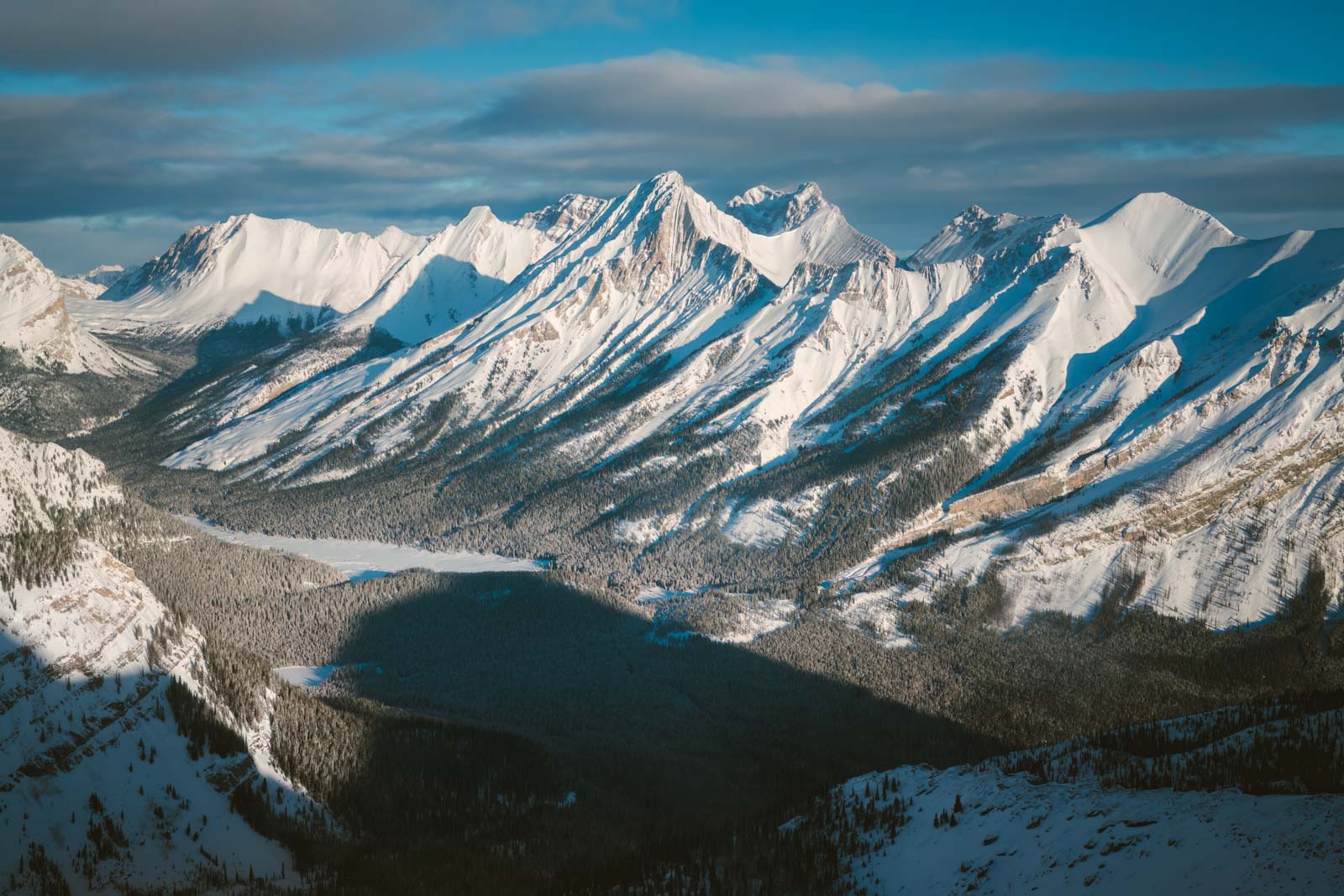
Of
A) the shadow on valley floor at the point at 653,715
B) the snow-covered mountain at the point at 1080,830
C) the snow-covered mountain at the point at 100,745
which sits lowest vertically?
the shadow on valley floor at the point at 653,715

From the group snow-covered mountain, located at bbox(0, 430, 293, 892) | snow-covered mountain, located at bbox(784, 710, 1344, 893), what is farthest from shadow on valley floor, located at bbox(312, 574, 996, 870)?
snow-covered mountain, located at bbox(0, 430, 293, 892)

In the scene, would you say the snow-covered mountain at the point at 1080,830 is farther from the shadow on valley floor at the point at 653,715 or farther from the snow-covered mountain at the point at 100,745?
the snow-covered mountain at the point at 100,745

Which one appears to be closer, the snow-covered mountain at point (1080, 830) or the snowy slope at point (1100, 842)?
the snowy slope at point (1100, 842)

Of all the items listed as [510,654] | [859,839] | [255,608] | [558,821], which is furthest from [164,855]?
[255,608]

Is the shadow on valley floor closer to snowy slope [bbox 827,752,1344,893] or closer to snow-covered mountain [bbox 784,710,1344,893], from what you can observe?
snow-covered mountain [bbox 784,710,1344,893]

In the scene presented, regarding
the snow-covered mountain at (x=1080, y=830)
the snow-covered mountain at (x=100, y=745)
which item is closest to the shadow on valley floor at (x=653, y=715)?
the snow-covered mountain at (x=1080, y=830)

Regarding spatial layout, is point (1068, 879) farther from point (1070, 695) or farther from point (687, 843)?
point (1070, 695)

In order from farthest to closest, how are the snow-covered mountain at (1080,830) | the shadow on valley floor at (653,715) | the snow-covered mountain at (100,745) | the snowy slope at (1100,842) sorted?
the shadow on valley floor at (653,715) → the snow-covered mountain at (100,745) → the snow-covered mountain at (1080,830) → the snowy slope at (1100,842)

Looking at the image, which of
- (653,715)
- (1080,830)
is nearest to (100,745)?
(1080,830)

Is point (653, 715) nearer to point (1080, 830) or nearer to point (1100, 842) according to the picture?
point (1080, 830)
